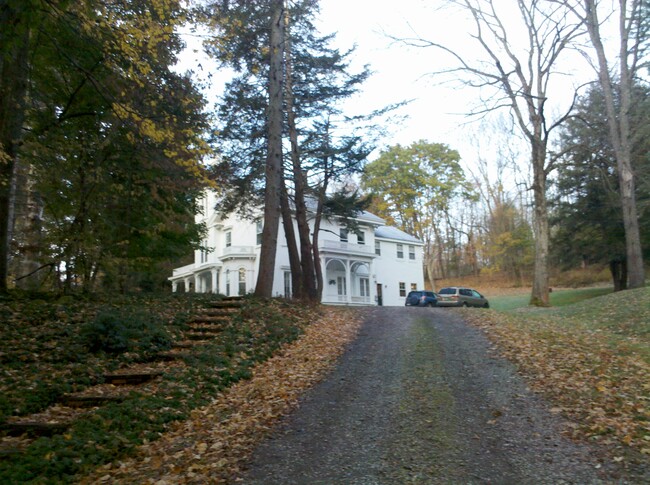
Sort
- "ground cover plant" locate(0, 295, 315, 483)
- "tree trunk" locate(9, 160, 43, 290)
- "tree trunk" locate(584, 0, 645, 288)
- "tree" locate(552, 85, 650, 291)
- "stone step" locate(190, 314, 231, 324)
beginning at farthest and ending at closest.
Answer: "tree" locate(552, 85, 650, 291)
"tree trunk" locate(584, 0, 645, 288)
"tree trunk" locate(9, 160, 43, 290)
"stone step" locate(190, 314, 231, 324)
"ground cover plant" locate(0, 295, 315, 483)

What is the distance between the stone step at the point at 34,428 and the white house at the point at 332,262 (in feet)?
71.6

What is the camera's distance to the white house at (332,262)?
32.2 m

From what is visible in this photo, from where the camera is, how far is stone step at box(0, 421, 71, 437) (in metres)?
6.28

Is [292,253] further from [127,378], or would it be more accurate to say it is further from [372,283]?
[372,283]

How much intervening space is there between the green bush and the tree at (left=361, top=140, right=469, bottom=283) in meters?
38.3

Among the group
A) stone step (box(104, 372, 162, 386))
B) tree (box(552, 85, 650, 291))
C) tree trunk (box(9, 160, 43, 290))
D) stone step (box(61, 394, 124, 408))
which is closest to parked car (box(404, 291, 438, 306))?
tree (box(552, 85, 650, 291))

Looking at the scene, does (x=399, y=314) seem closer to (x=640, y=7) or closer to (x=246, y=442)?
(x=246, y=442)

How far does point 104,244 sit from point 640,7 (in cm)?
A: 2288

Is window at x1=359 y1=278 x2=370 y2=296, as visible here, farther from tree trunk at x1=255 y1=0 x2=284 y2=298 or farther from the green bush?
the green bush

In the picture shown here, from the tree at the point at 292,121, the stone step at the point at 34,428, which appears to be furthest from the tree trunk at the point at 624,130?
the stone step at the point at 34,428

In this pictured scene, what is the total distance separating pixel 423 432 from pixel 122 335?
6222mm

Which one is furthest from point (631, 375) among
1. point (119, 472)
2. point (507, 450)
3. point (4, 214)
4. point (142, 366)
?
point (4, 214)

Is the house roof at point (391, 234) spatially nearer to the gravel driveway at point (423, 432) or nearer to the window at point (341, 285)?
the window at point (341, 285)

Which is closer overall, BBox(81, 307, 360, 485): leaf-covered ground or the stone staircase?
BBox(81, 307, 360, 485): leaf-covered ground
